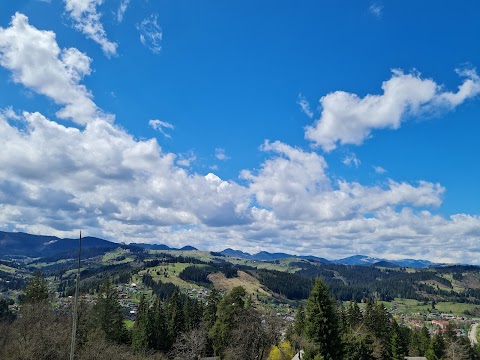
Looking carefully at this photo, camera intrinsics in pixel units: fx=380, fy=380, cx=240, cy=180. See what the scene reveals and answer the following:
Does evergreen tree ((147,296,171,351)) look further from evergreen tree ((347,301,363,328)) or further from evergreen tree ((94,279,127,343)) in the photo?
evergreen tree ((347,301,363,328))

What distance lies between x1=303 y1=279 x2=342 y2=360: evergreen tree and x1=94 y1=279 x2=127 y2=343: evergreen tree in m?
43.2

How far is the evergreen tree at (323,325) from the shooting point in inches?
1823

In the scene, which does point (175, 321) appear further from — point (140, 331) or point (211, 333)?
point (211, 333)

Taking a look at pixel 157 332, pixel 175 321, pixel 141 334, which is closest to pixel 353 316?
pixel 175 321

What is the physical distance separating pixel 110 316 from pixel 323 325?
156ft

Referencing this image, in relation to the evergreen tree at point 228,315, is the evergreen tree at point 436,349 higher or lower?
lower

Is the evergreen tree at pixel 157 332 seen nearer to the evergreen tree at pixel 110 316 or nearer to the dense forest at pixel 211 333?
the dense forest at pixel 211 333

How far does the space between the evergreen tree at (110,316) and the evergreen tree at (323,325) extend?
4321 cm

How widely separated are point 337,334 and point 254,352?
18.2m

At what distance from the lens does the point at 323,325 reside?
46.6 m

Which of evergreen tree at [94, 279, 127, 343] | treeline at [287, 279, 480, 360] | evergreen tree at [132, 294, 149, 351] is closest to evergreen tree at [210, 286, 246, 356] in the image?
treeline at [287, 279, 480, 360]

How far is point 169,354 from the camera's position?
75000 mm

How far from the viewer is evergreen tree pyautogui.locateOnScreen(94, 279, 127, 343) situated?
74.0 m

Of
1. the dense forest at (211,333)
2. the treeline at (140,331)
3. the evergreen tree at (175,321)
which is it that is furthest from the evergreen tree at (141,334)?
the evergreen tree at (175,321)
